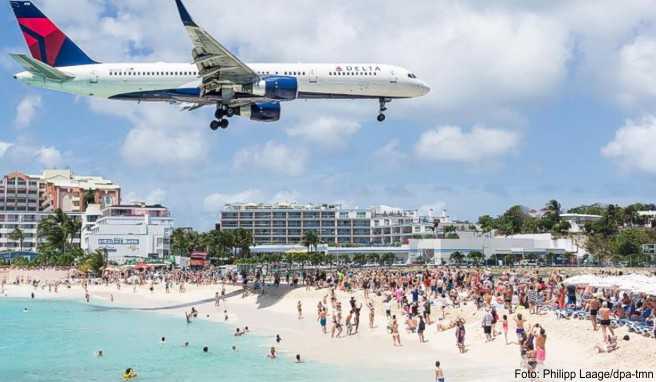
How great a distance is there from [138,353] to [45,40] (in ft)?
68.6

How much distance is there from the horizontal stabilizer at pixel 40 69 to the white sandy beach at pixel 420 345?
15.8 m

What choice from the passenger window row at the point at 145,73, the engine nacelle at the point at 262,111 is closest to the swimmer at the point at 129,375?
the passenger window row at the point at 145,73

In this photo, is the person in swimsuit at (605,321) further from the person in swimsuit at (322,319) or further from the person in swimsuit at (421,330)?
the person in swimsuit at (322,319)

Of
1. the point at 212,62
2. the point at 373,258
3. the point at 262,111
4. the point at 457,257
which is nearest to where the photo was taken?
the point at 212,62

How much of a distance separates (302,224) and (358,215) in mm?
12368

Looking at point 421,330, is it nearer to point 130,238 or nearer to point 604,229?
point 130,238

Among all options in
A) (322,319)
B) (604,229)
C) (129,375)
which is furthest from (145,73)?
(604,229)

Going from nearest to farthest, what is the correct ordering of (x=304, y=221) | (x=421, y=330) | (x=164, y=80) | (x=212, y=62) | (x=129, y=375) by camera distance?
(x=129, y=375)
(x=421, y=330)
(x=212, y=62)
(x=164, y=80)
(x=304, y=221)

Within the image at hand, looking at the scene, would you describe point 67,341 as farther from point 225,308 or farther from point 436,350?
point 436,350

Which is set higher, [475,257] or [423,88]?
[423,88]

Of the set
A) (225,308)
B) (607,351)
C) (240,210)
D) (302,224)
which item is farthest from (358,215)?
(607,351)

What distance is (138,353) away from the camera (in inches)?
1334

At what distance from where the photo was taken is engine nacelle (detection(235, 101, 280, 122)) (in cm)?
4409

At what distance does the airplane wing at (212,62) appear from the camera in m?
37.9
